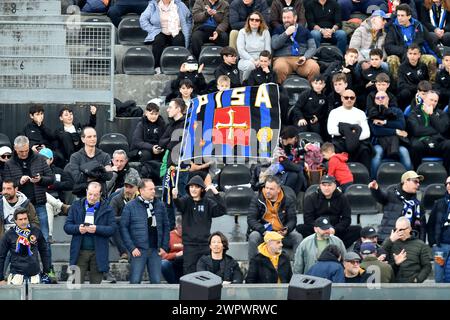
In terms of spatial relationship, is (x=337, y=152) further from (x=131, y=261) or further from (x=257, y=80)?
(x=131, y=261)

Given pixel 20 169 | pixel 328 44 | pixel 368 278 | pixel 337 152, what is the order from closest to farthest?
pixel 368 278 → pixel 20 169 → pixel 337 152 → pixel 328 44

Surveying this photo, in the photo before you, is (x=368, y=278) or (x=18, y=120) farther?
(x=18, y=120)

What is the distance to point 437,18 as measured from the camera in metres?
25.2

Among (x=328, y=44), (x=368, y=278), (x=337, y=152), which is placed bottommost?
(x=368, y=278)

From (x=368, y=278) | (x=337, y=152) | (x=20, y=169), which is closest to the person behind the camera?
(x=368, y=278)

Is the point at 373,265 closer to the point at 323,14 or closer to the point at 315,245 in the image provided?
the point at 315,245

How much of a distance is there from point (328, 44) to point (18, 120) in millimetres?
4567

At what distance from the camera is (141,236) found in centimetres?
2019

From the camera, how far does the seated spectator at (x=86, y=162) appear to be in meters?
21.0

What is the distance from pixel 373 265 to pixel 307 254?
814 mm

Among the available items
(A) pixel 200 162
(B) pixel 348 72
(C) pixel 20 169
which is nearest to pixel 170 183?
(A) pixel 200 162

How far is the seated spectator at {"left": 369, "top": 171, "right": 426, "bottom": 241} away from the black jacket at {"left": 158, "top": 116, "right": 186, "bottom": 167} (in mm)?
2492

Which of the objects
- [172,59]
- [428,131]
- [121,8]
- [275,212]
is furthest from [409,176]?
[121,8]

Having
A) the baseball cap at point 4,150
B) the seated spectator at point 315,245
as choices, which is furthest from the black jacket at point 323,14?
the baseball cap at point 4,150
